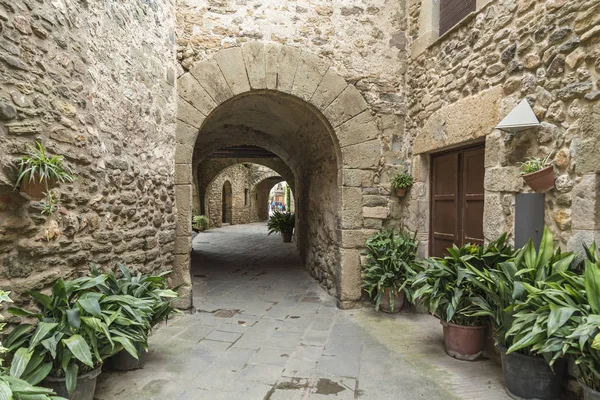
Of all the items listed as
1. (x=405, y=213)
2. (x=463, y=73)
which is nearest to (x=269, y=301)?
(x=405, y=213)

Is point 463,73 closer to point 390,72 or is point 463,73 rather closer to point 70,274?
point 390,72

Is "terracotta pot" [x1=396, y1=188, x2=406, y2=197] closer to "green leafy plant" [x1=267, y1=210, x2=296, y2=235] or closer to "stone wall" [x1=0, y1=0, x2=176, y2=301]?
"stone wall" [x1=0, y1=0, x2=176, y2=301]

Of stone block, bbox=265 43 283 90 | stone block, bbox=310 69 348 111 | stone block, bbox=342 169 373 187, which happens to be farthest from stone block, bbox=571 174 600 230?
stone block, bbox=265 43 283 90

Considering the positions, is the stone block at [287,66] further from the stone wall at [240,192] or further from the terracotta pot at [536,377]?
the stone wall at [240,192]

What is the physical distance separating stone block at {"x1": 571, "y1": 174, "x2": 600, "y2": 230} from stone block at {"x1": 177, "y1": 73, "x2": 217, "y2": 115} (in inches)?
130

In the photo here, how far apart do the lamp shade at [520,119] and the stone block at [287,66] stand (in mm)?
2264

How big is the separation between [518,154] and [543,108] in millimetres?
361

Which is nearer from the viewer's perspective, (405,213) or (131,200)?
(131,200)

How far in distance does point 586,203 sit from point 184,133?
138 inches

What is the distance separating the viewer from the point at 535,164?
2447mm

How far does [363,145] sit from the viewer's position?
4.17 m

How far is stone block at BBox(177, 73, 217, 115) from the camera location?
12.7ft

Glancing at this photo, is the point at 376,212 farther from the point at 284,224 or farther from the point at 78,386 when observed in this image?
the point at 284,224

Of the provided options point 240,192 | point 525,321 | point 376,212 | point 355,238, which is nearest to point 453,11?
point 376,212
